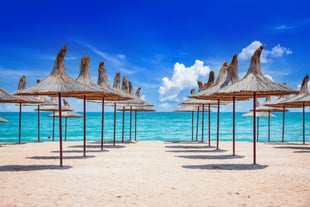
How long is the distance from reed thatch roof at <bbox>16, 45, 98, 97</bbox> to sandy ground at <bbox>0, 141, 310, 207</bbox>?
1.97m

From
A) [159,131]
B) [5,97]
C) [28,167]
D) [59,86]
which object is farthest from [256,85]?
[159,131]

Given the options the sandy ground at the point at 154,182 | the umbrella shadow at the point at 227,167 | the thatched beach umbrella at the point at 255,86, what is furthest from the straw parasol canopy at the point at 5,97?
the thatched beach umbrella at the point at 255,86

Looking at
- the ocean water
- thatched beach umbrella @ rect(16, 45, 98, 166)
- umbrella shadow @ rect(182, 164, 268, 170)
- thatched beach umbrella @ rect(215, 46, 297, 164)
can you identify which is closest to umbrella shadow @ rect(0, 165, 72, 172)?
thatched beach umbrella @ rect(16, 45, 98, 166)

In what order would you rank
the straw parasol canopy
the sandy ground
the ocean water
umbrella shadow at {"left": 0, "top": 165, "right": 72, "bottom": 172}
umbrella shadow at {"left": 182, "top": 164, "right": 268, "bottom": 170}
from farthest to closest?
the ocean water
the straw parasol canopy
umbrella shadow at {"left": 182, "top": 164, "right": 268, "bottom": 170}
umbrella shadow at {"left": 0, "top": 165, "right": 72, "bottom": 172}
the sandy ground

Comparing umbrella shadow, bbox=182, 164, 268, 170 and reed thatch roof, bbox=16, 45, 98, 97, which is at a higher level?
reed thatch roof, bbox=16, 45, 98, 97

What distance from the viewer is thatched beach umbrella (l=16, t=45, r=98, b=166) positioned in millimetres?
9805

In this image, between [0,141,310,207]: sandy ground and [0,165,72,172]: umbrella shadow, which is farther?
[0,165,72,172]: umbrella shadow

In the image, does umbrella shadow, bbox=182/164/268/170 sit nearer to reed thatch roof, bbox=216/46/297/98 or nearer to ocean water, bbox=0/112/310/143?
reed thatch roof, bbox=216/46/297/98

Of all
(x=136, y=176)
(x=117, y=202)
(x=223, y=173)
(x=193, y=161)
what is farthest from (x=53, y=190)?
(x=193, y=161)

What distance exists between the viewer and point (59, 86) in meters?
9.93

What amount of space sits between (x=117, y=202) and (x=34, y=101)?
45.8 ft

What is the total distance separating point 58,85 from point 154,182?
4.00m

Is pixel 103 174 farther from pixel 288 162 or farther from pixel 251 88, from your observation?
pixel 288 162

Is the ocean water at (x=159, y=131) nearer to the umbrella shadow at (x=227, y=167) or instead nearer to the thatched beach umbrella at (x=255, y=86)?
the thatched beach umbrella at (x=255, y=86)
